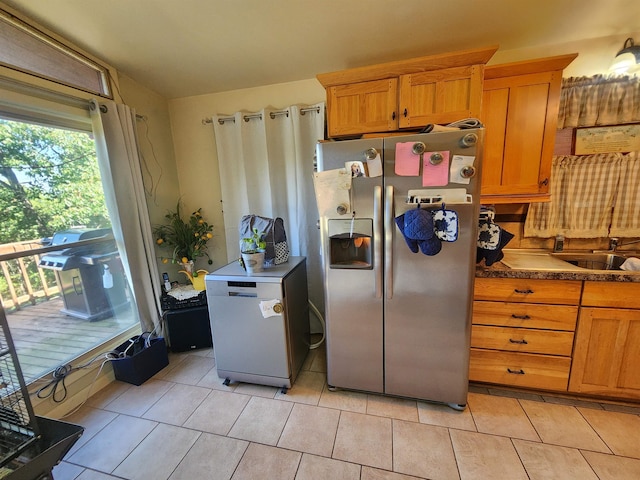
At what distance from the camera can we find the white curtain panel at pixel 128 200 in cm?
185

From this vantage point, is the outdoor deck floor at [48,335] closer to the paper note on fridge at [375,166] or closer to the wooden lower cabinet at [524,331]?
the paper note on fridge at [375,166]

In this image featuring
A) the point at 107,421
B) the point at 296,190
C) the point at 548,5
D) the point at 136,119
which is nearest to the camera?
the point at 548,5

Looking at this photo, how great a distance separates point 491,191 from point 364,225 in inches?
37.6

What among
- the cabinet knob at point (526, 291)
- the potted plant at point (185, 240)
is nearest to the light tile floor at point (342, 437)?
the cabinet knob at point (526, 291)

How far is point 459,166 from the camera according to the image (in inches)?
51.6

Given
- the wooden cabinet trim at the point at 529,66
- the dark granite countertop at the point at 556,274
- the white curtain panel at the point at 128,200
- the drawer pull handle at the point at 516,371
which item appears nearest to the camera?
the dark granite countertop at the point at 556,274

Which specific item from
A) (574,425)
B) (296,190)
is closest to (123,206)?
(296,190)

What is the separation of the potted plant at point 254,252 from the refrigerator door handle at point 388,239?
0.83 meters

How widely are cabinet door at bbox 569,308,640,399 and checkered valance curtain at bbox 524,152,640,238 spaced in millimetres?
670

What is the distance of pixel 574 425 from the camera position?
1454 mm

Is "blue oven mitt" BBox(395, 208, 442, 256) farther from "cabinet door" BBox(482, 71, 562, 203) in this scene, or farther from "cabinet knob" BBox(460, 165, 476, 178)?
"cabinet door" BBox(482, 71, 562, 203)

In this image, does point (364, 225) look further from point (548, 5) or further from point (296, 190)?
point (548, 5)

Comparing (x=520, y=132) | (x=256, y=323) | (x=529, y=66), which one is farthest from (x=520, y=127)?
(x=256, y=323)

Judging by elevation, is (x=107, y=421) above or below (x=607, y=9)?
below
